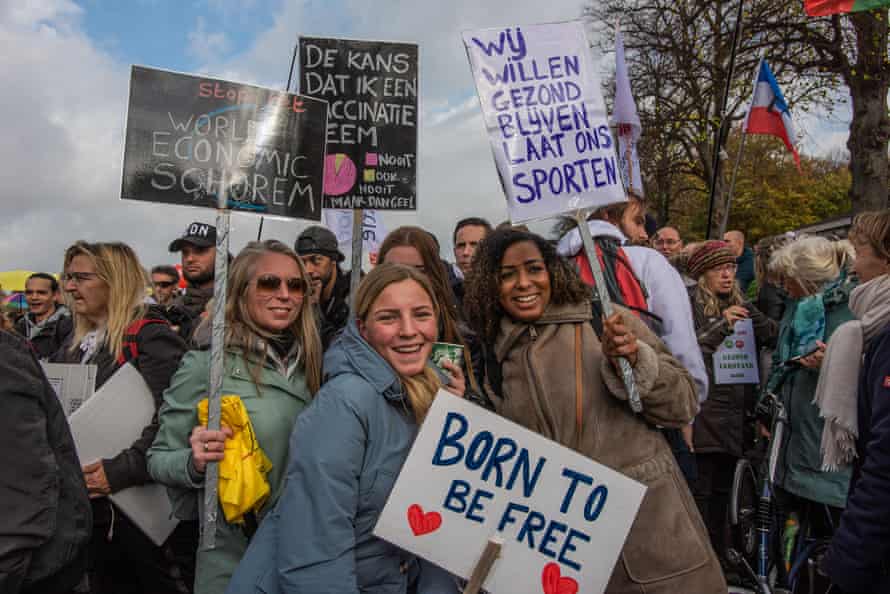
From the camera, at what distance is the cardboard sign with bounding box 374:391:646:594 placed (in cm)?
196

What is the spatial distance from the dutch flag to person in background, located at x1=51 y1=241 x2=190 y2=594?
292 inches

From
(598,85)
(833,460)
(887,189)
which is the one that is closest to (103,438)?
(598,85)

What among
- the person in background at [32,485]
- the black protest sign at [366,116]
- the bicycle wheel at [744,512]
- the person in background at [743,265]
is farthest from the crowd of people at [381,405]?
the person in background at [743,265]

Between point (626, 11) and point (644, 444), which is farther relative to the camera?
point (626, 11)

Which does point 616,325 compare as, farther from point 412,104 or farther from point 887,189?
point 887,189

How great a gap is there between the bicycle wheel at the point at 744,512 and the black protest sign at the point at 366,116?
271 centimetres

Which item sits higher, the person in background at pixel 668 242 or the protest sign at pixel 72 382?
the person in background at pixel 668 242

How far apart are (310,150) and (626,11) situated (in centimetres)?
1518

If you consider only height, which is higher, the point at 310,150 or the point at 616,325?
the point at 310,150

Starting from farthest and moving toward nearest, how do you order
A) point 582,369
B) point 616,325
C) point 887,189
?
point 887,189, point 582,369, point 616,325

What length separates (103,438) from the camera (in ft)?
9.00

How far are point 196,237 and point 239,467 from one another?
266 cm

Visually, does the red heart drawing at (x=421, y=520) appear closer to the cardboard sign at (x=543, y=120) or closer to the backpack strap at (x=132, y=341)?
the cardboard sign at (x=543, y=120)

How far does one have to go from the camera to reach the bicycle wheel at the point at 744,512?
4.21 meters
